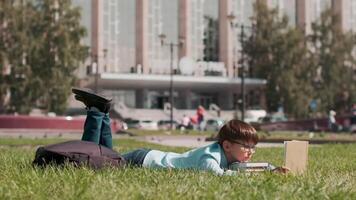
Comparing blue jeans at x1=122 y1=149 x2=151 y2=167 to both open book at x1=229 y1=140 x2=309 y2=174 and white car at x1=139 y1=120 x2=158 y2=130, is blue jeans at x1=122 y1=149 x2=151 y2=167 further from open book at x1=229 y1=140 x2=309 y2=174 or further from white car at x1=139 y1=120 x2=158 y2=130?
white car at x1=139 y1=120 x2=158 y2=130

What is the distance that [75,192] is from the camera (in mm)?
4629

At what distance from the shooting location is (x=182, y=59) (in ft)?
246

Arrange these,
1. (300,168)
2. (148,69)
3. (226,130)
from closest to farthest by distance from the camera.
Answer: (226,130)
(300,168)
(148,69)

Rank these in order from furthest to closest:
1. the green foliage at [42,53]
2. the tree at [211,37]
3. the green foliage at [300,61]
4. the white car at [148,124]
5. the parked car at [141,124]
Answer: the tree at [211,37] → the green foliage at [300,61] → the parked car at [141,124] → the white car at [148,124] → the green foliage at [42,53]

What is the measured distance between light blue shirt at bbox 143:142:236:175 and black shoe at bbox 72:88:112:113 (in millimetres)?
660

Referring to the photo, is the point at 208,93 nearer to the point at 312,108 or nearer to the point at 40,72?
the point at 312,108

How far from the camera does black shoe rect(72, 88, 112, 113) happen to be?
6.87 m

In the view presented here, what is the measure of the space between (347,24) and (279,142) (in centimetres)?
6322

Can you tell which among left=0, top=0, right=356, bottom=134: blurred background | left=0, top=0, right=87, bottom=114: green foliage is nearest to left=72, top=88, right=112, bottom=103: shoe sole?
left=0, top=0, right=356, bottom=134: blurred background

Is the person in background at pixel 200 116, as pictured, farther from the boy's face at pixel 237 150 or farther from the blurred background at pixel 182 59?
the boy's face at pixel 237 150

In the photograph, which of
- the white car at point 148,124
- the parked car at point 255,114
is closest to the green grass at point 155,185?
the white car at point 148,124

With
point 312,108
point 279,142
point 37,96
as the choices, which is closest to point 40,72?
point 37,96

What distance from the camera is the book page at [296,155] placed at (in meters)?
6.46

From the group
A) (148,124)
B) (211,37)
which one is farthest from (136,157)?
(211,37)
